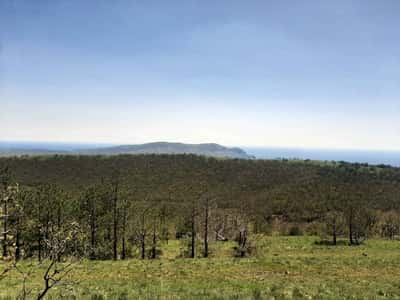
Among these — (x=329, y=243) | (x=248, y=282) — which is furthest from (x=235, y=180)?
(x=248, y=282)

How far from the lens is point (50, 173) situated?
120 meters

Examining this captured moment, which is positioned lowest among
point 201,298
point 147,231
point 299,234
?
point 299,234

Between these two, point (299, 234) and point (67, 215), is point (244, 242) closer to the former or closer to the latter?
point (67, 215)

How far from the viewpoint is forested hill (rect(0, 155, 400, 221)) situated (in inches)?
3482

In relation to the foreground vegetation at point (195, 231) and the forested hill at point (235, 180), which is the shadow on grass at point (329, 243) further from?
the forested hill at point (235, 180)

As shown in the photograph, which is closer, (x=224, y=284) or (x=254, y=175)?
(x=224, y=284)

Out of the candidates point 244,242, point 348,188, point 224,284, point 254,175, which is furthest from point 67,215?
point 254,175

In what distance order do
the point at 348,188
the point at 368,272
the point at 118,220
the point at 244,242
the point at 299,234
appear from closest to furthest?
the point at 368,272 < the point at 244,242 < the point at 118,220 < the point at 299,234 < the point at 348,188

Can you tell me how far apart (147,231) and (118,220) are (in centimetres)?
414

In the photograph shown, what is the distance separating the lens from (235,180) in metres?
122

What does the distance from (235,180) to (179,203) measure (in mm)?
41334

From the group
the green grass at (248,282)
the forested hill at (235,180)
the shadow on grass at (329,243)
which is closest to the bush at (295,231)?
the forested hill at (235,180)

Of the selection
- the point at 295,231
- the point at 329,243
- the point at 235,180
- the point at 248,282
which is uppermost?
the point at 248,282

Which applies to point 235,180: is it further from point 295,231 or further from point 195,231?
point 195,231
